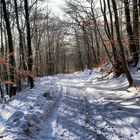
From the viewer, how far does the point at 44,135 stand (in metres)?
9.11

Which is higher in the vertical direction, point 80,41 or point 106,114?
point 80,41

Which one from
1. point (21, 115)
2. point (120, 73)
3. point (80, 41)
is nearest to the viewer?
point (21, 115)

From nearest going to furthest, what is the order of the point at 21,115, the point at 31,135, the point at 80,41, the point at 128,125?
the point at 31,135, the point at 128,125, the point at 21,115, the point at 80,41

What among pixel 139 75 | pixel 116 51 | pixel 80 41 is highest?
pixel 80 41

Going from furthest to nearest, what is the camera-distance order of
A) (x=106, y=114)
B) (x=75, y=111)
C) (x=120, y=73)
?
(x=120, y=73)
(x=75, y=111)
(x=106, y=114)

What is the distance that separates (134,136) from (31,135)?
3.13 m

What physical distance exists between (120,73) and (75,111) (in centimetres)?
1188

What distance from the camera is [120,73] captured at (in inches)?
945

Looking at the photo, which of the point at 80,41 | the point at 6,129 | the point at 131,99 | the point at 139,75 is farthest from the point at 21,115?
the point at 80,41

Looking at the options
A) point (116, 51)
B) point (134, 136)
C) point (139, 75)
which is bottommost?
point (134, 136)

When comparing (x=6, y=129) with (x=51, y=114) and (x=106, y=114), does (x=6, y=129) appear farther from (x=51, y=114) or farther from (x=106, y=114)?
(x=106, y=114)

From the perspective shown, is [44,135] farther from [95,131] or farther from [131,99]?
[131,99]

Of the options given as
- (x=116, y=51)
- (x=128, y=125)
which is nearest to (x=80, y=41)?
(x=116, y=51)

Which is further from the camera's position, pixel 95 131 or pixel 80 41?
pixel 80 41
